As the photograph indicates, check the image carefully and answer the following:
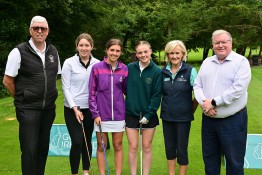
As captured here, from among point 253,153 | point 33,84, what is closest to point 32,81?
point 33,84

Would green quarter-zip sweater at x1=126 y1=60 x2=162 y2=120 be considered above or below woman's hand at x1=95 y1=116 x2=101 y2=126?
above

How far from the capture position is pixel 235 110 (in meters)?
3.55

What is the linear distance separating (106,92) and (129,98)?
0.28 meters

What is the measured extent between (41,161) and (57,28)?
66.1 feet

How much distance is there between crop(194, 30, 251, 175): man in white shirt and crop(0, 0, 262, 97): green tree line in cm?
1388

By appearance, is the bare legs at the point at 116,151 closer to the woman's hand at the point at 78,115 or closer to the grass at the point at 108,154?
the woman's hand at the point at 78,115

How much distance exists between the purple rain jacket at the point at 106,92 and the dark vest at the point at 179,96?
0.53m

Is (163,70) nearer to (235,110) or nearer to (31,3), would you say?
(235,110)

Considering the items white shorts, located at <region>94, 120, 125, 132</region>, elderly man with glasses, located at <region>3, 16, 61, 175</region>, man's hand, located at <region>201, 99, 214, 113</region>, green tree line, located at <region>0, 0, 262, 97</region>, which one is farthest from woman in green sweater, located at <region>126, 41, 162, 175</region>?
green tree line, located at <region>0, 0, 262, 97</region>

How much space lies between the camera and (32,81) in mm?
3727

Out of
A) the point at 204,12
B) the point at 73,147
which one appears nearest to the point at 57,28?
the point at 204,12

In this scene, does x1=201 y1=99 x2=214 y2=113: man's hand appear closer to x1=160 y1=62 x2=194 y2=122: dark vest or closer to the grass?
x1=160 y1=62 x2=194 y2=122: dark vest

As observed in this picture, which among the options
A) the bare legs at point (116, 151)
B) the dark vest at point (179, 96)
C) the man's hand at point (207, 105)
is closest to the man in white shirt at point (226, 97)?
the man's hand at point (207, 105)

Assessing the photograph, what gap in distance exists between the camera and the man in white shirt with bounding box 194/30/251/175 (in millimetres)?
3500
